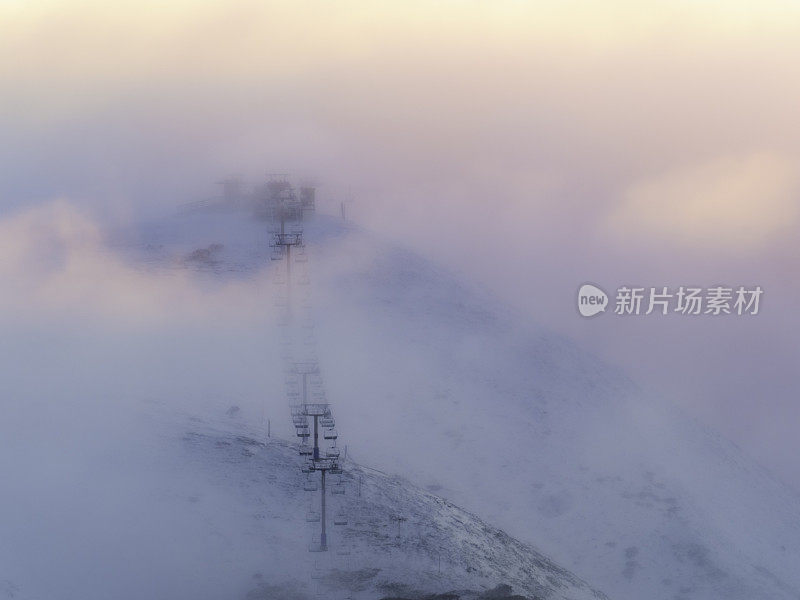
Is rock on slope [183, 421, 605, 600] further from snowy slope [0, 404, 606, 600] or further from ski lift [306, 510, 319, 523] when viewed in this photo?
ski lift [306, 510, 319, 523]

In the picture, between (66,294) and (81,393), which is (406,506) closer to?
(81,393)

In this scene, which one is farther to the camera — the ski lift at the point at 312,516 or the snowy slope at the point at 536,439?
the snowy slope at the point at 536,439

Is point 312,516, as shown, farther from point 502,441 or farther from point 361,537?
point 502,441

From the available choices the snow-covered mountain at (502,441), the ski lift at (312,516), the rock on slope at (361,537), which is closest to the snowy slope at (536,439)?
the snow-covered mountain at (502,441)

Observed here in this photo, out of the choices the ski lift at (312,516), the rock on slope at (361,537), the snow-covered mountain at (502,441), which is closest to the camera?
the rock on slope at (361,537)

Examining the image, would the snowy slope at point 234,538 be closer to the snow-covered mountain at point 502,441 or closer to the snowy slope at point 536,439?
the snow-covered mountain at point 502,441

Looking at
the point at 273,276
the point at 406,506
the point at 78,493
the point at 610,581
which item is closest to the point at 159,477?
the point at 78,493
